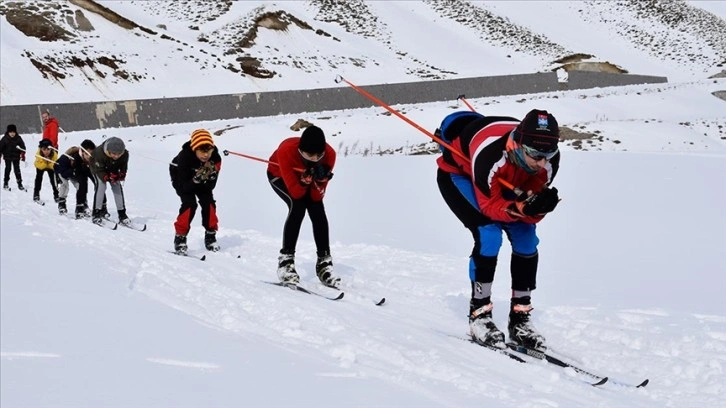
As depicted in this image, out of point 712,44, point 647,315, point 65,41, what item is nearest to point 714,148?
point 647,315

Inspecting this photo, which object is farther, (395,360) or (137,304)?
(137,304)

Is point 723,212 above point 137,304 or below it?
above

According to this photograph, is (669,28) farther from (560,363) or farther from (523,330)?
(560,363)

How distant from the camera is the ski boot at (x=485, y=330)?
4.97 metres

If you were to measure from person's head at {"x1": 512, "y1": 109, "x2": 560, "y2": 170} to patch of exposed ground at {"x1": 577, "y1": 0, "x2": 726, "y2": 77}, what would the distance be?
45.1m

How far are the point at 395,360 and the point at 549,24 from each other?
5095 centimetres

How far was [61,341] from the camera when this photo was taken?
3.66 meters

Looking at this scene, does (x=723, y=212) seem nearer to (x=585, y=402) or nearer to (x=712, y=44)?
(x=585, y=402)

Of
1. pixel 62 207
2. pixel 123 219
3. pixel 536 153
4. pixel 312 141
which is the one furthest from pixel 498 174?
pixel 62 207

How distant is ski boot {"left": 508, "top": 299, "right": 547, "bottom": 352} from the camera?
4828 millimetres

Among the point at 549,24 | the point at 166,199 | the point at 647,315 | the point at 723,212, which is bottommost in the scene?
the point at 166,199

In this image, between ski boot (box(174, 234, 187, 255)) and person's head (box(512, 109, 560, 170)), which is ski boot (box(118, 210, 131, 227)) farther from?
person's head (box(512, 109, 560, 170))

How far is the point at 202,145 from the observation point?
848cm

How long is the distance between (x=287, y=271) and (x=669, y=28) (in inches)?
2046
